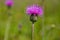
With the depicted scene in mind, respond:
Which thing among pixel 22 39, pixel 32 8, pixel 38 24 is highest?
pixel 32 8

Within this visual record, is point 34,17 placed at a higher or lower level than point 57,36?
higher

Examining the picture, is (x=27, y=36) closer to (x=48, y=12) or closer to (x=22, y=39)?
(x=22, y=39)

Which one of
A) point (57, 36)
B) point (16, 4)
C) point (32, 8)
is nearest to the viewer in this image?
point (32, 8)

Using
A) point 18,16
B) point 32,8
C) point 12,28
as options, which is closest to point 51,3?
point 18,16

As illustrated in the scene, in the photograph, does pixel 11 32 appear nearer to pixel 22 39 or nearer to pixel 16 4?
pixel 22 39

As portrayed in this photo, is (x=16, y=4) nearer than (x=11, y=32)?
No

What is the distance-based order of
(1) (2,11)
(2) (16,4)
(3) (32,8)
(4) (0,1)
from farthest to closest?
(2) (16,4), (4) (0,1), (1) (2,11), (3) (32,8)

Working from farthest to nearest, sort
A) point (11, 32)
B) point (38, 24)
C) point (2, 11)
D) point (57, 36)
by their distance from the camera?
1. point (2, 11)
2. point (11, 32)
3. point (57, 36)
4. point (38, 24)

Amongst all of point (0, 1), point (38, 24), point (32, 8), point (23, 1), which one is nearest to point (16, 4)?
point (23, 1)

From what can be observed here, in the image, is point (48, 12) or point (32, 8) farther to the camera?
point (48, 12)
